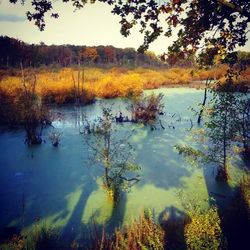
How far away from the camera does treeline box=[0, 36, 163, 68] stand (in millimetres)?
32219

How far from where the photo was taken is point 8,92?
1289 cm

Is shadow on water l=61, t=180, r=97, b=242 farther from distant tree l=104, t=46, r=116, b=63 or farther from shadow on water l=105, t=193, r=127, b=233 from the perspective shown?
distant tree l=104, t=46, r=116, b=63

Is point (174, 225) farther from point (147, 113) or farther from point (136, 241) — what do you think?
point (147, 113)

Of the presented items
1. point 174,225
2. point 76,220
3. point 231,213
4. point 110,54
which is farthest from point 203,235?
point 110,54

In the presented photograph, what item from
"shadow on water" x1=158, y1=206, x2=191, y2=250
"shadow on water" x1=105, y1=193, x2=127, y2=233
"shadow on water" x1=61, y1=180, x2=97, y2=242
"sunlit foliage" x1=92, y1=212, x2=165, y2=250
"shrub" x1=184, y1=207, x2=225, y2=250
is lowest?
"shadow on water" x1=61, y1=180, x2=97, y2=242

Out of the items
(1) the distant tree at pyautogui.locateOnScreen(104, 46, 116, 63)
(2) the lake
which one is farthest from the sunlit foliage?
(1) the distant tree at pyautogui.locateOnScreen(104, 46, 116, 63)

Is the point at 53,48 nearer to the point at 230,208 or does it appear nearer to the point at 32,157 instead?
the point at 32,157

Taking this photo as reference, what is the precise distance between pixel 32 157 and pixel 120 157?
231cm

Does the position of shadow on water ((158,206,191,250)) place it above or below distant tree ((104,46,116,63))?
below

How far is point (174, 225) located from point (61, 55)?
171ft

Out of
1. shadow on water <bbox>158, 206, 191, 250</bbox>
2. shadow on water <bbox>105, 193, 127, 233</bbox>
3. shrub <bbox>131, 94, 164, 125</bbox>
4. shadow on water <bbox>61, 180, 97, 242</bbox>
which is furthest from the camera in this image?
shrub <bbox>131, 94, 164, 125</bbox>

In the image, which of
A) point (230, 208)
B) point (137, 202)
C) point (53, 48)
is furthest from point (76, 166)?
point (53, 48)

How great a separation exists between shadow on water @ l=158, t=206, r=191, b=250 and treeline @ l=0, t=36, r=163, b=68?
12572 millimetres

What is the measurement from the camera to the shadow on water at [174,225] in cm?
410
